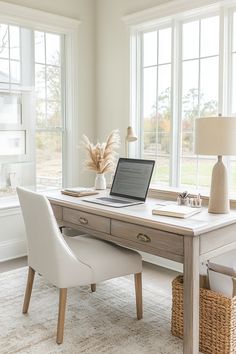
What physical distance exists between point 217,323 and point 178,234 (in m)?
0.59

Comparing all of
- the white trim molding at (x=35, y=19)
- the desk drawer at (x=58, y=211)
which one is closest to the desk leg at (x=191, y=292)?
the desk drawer at (x=58, y=211)

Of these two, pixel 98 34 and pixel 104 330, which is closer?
pixel 104 330

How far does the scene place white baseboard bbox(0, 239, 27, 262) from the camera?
3.82 metres

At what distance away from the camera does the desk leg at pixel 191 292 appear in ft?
6.59

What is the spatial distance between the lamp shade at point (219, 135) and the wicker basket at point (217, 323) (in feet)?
2.69

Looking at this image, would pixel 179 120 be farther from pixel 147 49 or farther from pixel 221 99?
pixel 147 49

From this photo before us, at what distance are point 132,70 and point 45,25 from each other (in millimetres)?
979

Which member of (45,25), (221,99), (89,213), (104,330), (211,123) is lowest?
(104,330)

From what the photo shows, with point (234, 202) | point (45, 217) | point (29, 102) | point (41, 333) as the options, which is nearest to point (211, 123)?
point (234, 202)

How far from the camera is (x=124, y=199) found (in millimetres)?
2918

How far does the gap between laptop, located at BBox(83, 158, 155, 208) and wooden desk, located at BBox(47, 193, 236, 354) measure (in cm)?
15

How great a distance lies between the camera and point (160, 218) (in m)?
2.26

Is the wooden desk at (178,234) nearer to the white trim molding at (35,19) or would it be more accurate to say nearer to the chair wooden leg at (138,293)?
the chair wooden leg at (138,293)

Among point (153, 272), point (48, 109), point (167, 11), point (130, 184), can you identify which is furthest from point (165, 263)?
point (167, 11)
